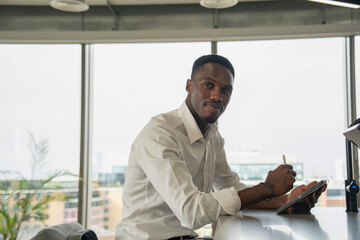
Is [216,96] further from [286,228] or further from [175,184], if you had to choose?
[286,228]

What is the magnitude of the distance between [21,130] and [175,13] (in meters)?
2.38

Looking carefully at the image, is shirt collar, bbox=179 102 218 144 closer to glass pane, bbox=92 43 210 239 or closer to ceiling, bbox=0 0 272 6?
glass pane, bbox=92 43 210 239

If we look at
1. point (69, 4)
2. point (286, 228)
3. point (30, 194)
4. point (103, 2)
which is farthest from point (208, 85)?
point (30, 194)

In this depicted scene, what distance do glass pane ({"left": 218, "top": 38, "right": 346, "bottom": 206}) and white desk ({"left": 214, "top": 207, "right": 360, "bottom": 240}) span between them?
3212 millimetres

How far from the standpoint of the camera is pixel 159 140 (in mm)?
1853

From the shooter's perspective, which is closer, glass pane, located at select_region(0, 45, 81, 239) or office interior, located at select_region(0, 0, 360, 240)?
office interior, located at select_region(0, 0, 360, 240)

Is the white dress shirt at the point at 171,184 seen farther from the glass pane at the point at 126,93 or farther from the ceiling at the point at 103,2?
the ceiling at the point at 103,2

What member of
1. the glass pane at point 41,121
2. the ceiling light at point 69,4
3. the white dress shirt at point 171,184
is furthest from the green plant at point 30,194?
the white dress shirt at point 171,184

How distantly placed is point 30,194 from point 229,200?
4029mm

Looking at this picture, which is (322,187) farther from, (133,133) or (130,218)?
(133,133)

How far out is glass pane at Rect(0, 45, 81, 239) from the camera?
5324 millimetres

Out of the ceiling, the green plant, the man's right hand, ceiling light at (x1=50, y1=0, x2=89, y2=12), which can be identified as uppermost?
the ceiling

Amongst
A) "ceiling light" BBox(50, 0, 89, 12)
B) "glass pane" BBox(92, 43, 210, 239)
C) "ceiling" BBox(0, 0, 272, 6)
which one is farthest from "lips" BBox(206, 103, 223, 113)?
"ceiling" BBox(0, 0, 272, 6)

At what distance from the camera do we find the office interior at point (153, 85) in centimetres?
511
